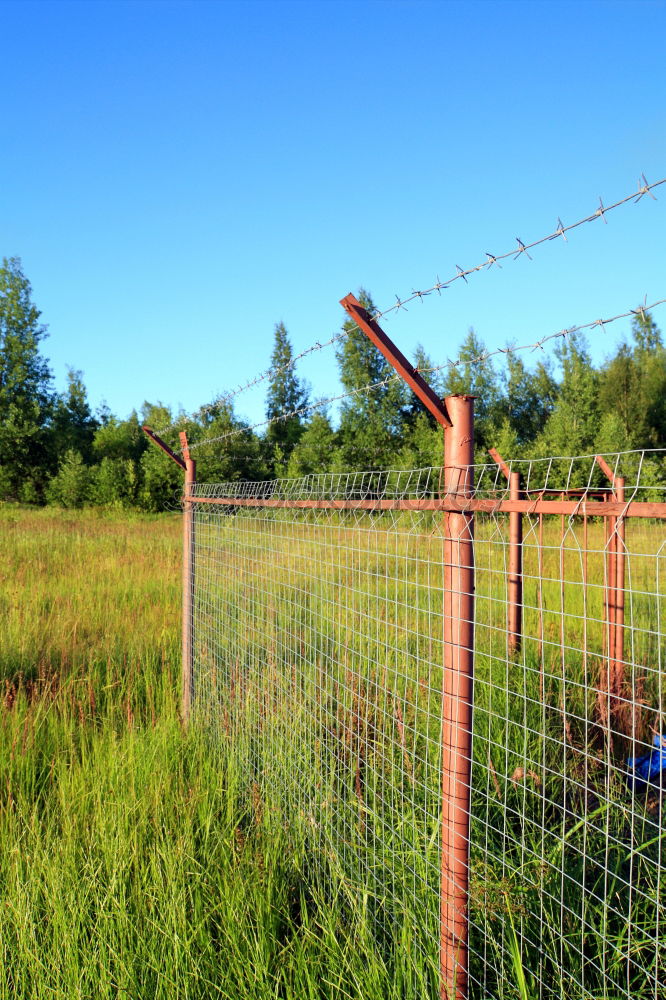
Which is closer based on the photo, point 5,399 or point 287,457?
point 287,457

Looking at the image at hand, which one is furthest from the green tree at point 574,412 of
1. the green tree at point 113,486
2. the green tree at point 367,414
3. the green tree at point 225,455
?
the green tree at point 113,486

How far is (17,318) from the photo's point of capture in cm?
3497

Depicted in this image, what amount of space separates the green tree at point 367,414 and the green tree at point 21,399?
15779mm

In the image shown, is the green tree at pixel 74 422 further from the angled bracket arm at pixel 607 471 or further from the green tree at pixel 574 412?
the angled bracket arm at pixel 607 471

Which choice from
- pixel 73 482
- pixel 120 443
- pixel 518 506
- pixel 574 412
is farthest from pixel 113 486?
pixel 518 506

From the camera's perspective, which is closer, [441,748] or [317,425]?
[441,748]

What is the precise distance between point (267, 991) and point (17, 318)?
38957mm

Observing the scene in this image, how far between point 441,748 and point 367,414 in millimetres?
27027

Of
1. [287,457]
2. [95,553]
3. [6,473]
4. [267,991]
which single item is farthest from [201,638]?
[6,473]

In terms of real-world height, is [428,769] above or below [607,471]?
below

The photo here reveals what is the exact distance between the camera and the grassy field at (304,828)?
5.46ft

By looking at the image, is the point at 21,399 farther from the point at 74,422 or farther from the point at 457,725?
the point at 457,725

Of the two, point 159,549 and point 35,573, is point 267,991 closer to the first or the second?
point 35,573

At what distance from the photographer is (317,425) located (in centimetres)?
2748
